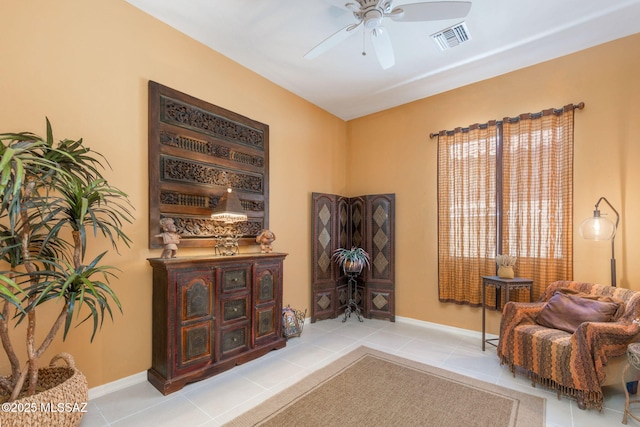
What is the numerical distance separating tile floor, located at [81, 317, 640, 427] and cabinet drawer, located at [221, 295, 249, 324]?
494 mm

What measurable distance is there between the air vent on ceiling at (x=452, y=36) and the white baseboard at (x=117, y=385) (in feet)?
14.3

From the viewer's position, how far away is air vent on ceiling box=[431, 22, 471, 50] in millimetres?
2938

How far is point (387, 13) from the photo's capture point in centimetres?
234

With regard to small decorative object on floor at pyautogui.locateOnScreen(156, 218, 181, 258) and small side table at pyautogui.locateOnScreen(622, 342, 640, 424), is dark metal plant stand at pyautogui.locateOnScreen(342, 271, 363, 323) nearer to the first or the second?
small decorative object on floor at pyautogui.locateOnScreen(156, 218, 181, 258)

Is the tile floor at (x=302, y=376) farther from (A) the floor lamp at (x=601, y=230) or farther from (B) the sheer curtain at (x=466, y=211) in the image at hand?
(A) the floor lamp at (x=601, y=230)

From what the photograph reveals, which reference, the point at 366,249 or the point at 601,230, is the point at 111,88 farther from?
the point at 601,230

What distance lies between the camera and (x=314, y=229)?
441 centimetres

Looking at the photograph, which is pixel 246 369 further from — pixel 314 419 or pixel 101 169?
pixel 101 169

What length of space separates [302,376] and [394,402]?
2.85 feet

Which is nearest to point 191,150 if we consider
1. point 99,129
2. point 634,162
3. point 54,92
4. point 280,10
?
point 99,129

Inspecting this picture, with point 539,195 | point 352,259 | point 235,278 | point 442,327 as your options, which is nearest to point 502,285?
point 539,195

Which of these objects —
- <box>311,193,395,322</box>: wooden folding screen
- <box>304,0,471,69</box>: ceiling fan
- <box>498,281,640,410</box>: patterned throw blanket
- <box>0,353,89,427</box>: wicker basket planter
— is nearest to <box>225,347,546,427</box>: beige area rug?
<box>498,281,640,410</box>: patterned throw blanket

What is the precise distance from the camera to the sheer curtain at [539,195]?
3219 mm

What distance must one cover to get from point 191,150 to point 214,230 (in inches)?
34.3
